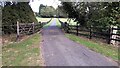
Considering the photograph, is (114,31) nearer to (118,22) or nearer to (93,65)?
(118,22)

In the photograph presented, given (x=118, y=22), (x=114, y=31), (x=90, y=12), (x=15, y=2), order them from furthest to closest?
(x=90, y=12) → (x=15, y=2) → (x=118, y=22) → (x=114, y=31)

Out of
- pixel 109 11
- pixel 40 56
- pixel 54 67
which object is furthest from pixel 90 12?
pixel 54 67

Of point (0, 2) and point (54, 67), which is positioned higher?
point (0, 2)

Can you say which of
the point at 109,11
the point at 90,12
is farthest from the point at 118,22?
the point at 90,12

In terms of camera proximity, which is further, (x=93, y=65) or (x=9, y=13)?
(x=9, y=13)

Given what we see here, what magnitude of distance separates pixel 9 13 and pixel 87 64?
1511cm

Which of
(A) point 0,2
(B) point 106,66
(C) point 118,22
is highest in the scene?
(A) point 0,2

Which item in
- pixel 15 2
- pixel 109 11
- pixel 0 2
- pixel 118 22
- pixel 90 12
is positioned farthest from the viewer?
pixel 90 12

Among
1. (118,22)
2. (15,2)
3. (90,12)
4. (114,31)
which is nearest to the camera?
(114,31)

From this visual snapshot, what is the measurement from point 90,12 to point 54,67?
18620 mm

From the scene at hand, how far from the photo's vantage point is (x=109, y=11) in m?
19.4

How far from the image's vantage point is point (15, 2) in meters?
23.4

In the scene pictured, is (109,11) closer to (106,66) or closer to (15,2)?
(15,2)

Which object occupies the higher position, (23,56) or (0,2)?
(0,2)
